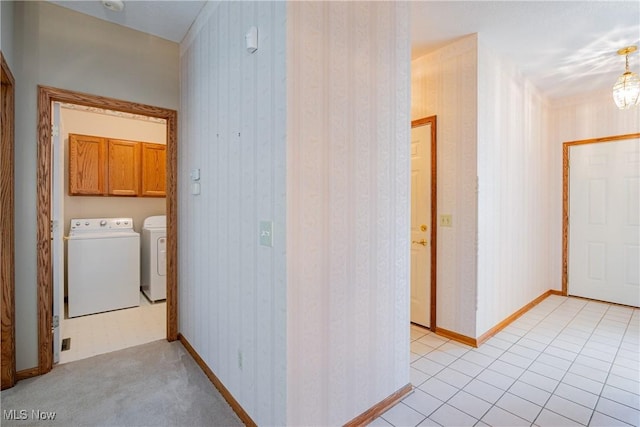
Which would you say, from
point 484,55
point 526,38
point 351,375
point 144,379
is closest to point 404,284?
point 351,375

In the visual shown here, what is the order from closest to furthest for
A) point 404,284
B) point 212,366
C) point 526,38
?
1. point 404,284
2. point 212,366
3. point 526,38

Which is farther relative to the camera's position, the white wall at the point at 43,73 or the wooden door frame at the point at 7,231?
the white wall at the point at 43,73

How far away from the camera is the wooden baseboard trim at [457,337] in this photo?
2693 mm

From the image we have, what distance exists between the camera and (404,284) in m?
1.99

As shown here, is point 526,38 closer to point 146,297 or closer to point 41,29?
point 41,29

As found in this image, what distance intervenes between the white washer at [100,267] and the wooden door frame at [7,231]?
4.78 ft

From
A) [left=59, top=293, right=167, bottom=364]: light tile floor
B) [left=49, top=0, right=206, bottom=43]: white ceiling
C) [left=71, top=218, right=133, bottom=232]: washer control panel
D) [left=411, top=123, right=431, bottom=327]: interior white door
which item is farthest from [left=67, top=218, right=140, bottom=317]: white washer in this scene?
[left=411, top=123, right=431, bottom=327]: interior white door

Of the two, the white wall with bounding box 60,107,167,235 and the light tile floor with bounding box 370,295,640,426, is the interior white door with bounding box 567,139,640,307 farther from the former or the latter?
the white wall with bounding box 60,107,167,235

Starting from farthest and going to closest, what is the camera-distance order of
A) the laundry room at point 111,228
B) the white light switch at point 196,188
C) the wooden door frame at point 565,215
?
the wooden door frame at point 565,215 → the laundry room at point 111,228 → the white light switch at point 196,188

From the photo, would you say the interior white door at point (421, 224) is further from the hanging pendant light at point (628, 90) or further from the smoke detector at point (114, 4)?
the smoke detector at point (114, 4)

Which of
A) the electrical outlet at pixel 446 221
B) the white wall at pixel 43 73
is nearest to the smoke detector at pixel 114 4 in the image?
the white wall at pixel 43 73

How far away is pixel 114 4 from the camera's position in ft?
7.26

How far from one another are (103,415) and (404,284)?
6.51ft

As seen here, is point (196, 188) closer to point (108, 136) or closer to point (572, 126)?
point (108, 136)
